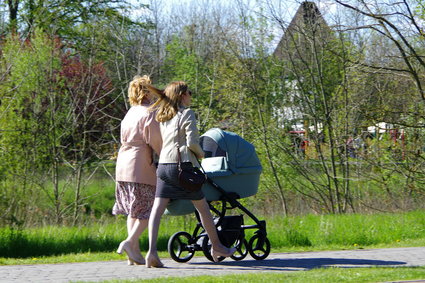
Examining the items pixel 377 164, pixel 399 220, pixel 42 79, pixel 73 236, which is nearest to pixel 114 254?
pixel 73 236

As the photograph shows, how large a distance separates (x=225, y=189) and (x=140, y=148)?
108 cm

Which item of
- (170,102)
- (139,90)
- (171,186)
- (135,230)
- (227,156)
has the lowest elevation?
(135,230)

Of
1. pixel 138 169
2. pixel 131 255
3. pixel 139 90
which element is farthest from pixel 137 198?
pixel 139 90

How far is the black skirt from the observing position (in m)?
7.92

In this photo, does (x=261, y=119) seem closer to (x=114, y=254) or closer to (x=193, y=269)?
(x=114, y=254)

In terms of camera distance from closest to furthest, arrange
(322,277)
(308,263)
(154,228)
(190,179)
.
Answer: (322,277)
(190,179)
(154,228)
(308,263)

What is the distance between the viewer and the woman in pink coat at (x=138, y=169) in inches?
325

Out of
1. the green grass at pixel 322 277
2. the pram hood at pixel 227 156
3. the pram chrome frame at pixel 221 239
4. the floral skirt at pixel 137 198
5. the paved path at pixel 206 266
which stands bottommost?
the paved path at pixel 206 266

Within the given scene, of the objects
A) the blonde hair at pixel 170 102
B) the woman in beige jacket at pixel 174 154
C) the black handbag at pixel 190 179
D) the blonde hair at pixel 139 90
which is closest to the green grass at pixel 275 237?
the woman in beige jacket at pixel 174 154

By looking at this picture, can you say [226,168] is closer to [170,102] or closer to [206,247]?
[206,247]

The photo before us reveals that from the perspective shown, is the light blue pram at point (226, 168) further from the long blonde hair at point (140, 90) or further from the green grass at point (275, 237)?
the green grass at point (275, 237)

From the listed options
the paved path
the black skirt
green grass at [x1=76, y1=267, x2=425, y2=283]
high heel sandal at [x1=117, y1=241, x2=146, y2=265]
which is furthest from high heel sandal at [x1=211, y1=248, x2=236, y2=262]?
green grass at [x1=76, y1=267, x2=425, y2=283]

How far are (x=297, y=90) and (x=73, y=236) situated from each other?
7636 millimetres

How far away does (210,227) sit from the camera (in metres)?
8.15
